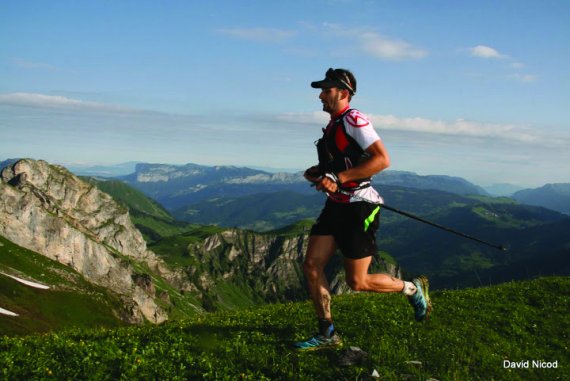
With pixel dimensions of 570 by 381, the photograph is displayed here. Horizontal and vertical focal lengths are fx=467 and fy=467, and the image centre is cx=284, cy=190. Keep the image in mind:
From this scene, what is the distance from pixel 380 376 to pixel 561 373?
5.07 metres

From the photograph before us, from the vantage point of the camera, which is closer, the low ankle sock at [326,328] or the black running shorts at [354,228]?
the black running shorts at [354,228]

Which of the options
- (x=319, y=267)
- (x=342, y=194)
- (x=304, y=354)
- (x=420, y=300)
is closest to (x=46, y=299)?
(x=420, y=300)

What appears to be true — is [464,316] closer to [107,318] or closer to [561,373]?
[561,373]

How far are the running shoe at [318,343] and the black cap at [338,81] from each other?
195 inches

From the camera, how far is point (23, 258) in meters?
162

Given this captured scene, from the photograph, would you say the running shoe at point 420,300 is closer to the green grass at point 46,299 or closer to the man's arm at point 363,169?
the man's arm at point 363,169

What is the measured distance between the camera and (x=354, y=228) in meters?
8.88

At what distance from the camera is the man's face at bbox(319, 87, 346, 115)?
9172 mm

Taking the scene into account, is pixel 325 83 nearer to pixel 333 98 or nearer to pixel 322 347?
pixel 333 98

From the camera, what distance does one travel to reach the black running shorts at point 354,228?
888 centimetres

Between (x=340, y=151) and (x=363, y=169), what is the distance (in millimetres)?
708

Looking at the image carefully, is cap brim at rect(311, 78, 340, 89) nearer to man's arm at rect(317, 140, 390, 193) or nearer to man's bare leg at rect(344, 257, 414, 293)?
man's arm at rect(317, 140, 390, 193)

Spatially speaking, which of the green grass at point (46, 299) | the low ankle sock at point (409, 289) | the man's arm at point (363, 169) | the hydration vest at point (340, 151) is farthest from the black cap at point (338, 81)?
the green grass at point (46, 299)

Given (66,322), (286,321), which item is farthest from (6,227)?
(286,321)
